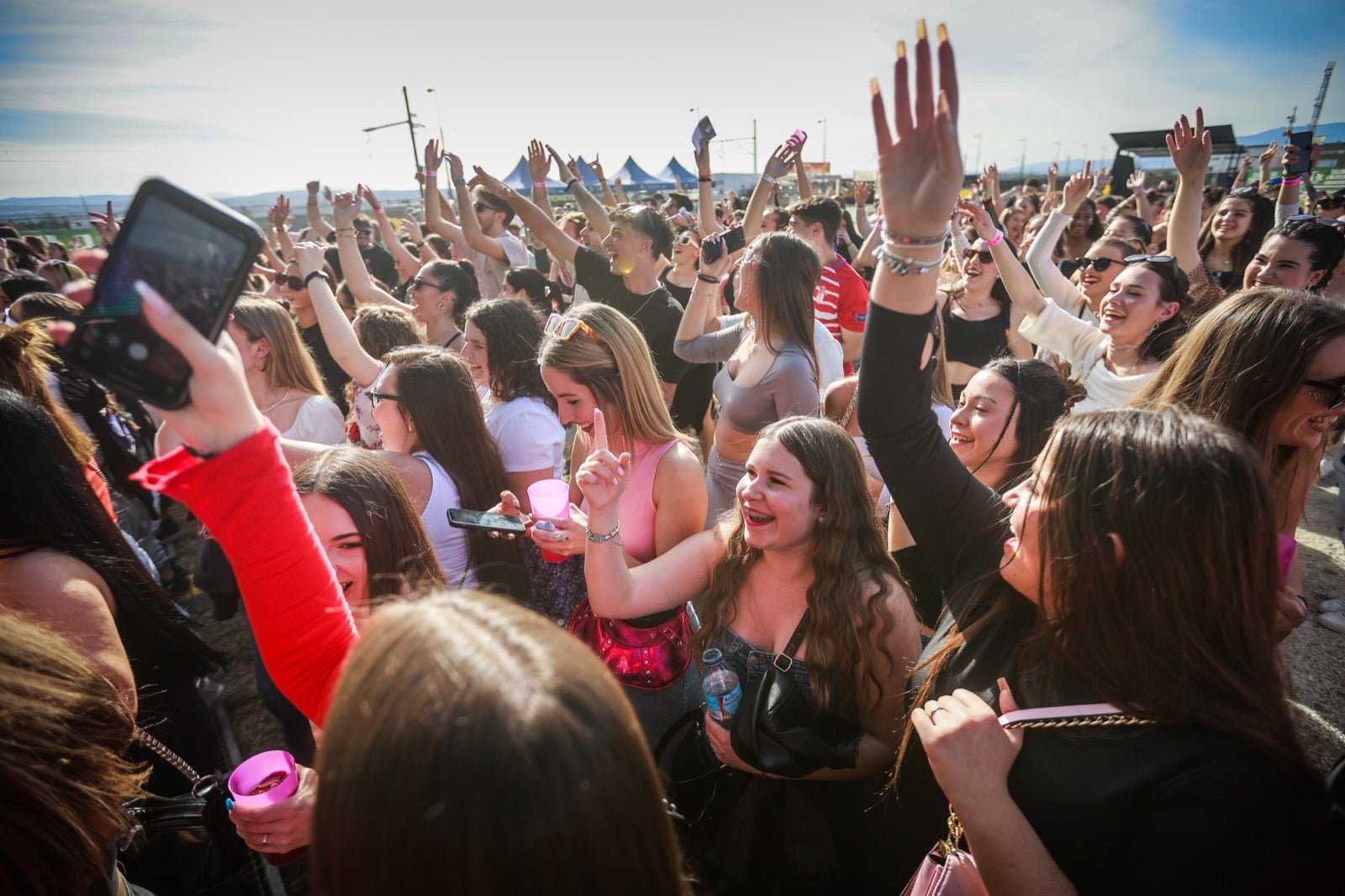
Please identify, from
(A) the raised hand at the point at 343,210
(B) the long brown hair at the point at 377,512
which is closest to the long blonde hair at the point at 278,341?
(A) the raised hand at the point at 343,210

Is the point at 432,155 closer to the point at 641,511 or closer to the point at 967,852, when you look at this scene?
the point at 641,511

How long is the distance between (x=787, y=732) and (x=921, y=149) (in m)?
1.47

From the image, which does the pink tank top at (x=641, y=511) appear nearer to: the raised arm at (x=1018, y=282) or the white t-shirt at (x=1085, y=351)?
the white t-shirt at (x=1085, y=351)

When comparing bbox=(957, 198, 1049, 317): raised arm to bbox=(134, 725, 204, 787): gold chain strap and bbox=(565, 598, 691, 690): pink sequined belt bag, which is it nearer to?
bbox=(565, 598, 691, 690): pink sequined belt bag

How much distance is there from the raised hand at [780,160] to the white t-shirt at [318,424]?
4549 mm

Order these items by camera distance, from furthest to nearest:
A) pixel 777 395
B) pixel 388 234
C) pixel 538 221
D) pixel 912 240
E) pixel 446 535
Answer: pixel 388 234
pixel 538 221
pixel 777 395
pixel 446 535
pixel 912 240

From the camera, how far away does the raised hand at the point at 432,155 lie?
20.0ft

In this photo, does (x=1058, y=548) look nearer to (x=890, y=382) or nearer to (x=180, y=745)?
(x=890, y=382)

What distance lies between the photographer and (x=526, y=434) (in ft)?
10.1

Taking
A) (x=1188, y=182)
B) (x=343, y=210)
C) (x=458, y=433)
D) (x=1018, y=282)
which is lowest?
(x=458, y=433)

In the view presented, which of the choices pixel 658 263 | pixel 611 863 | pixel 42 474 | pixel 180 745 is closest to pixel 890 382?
pixel 611 863

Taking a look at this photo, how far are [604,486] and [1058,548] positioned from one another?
1.22 m

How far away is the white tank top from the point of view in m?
2.53

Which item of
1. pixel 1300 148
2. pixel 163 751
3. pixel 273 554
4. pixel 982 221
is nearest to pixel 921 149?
pixel 273 554
